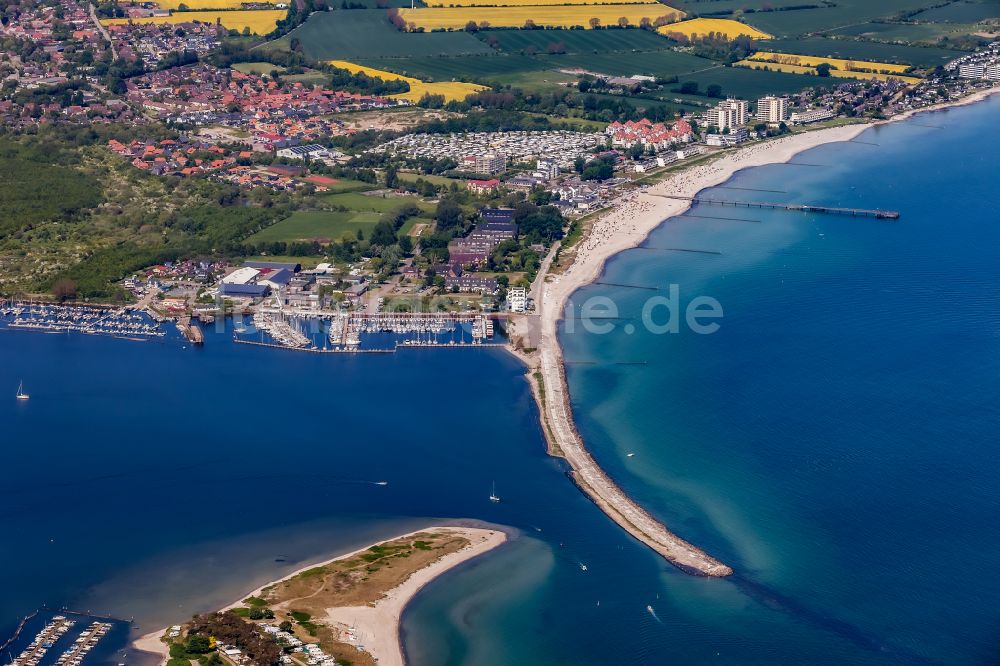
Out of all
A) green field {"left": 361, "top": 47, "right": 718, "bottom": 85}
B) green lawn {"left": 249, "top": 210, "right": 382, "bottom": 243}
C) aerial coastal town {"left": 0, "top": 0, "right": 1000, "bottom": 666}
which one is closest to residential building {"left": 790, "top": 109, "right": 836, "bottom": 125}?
aerial coastal town {"left": 0, "top": 0, "right": 1000, "bottom": 666}

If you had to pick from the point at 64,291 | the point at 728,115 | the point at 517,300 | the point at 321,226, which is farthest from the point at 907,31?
the point at 64,291

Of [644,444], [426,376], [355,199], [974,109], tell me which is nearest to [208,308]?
[426,376]

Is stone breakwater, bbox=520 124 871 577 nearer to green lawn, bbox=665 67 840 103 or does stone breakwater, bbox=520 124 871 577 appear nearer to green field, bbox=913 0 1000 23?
green lawn, bbox=665 67 840 103

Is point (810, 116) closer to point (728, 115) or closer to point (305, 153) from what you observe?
point (728, 115)

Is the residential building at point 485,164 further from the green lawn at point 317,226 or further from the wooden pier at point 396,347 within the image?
the wooden pier at point 396,347

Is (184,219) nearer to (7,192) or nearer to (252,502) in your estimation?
(7,192)

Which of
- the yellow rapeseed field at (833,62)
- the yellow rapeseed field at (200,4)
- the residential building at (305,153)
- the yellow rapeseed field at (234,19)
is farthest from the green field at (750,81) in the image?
the yellow rapeseed field at (200,4)
